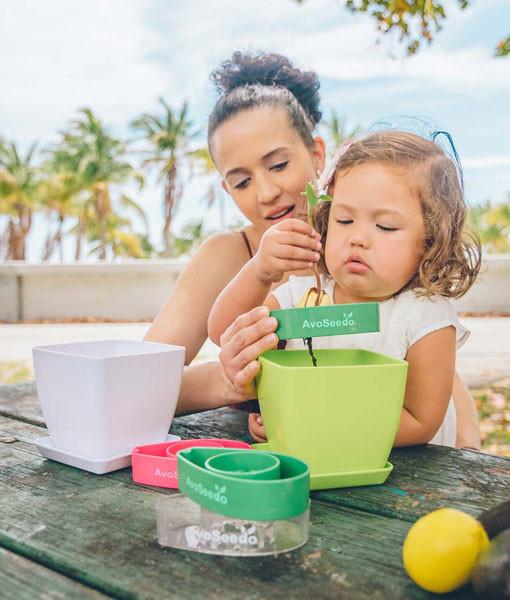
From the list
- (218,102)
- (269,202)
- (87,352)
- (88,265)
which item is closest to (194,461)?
(87,352)

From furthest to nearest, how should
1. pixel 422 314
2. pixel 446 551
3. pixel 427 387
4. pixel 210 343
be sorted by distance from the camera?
pixel 210 343 → pixel 422 314 → pixel 427 387 → pixel 446 551

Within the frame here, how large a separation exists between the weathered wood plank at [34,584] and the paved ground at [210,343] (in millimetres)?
5319

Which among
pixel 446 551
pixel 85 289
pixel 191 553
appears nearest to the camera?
pixel 446 551

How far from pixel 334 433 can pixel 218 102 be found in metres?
1.50

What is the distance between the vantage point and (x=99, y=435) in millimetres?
1099

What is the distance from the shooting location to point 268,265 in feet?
4.50

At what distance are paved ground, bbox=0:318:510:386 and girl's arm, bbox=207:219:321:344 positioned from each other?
15.1ft

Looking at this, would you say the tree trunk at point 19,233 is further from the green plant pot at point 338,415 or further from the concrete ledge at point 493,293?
the green plant pot at point 338,415

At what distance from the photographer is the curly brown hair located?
1.43m

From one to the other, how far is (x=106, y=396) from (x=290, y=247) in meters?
0.47

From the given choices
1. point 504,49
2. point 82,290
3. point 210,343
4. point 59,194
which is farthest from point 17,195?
point 504,49

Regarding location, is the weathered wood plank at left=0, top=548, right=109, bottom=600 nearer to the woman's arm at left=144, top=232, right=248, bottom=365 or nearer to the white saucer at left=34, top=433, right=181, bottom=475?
the white saucer at left=34, top=433, right=181, bottom=475

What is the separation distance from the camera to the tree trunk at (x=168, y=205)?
103 feet

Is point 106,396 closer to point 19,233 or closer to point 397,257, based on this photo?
point 397,257
